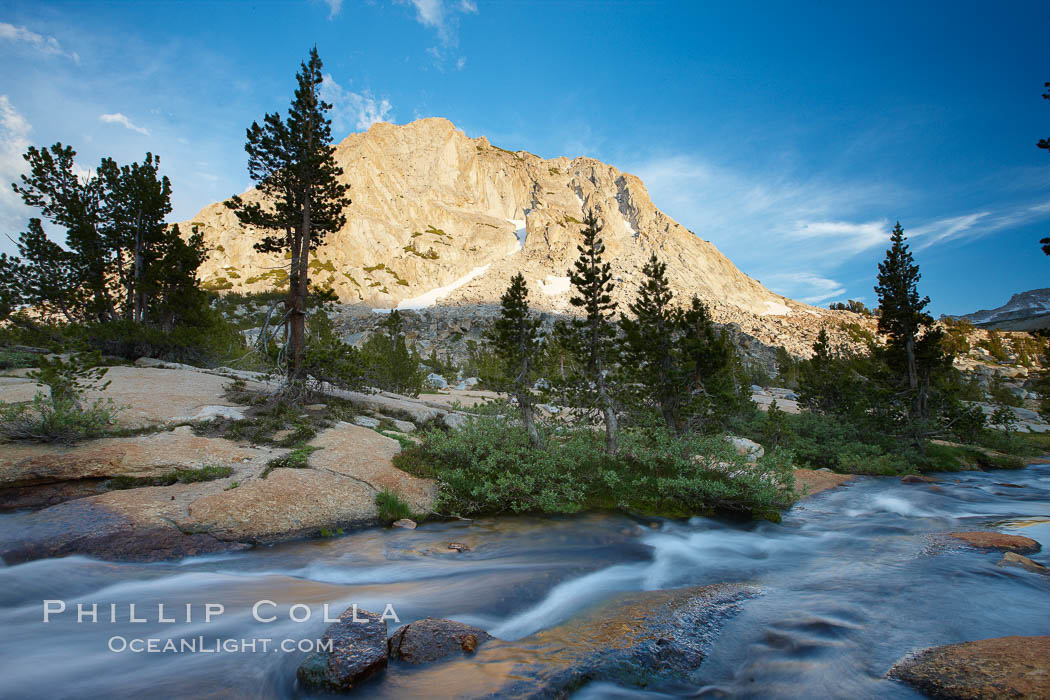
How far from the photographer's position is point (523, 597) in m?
6.35

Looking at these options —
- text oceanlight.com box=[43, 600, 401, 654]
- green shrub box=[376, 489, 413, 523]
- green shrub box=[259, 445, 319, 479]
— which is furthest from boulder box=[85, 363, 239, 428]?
green shrub box=[376, 489, 413, 523]

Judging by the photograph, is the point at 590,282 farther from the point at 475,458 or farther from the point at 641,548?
the point at 641,548

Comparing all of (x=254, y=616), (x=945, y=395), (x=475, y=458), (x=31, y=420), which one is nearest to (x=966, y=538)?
(x=475, y=458)

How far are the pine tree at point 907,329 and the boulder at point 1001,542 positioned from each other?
19.9m

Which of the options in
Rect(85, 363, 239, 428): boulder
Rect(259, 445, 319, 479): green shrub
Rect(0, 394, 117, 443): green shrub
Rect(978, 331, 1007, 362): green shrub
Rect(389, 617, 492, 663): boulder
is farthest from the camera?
Rect(978, 331, 1007, 362): green shrub

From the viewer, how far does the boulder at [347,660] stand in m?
3.88

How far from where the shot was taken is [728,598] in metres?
6.40

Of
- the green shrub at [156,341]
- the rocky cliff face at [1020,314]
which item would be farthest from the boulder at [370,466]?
the rocky cliff face at [1020,314]

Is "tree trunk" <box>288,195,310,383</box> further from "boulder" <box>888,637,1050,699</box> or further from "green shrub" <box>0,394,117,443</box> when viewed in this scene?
"boulder" <box>888,637,1050,699</box>

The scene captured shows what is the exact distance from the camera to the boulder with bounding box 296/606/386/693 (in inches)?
153

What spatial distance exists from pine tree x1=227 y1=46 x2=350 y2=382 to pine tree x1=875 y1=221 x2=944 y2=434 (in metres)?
32.1

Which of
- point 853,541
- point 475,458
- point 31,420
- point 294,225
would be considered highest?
point 294,225

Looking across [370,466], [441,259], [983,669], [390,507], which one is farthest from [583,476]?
[441,259]

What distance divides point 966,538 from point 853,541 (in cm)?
201
